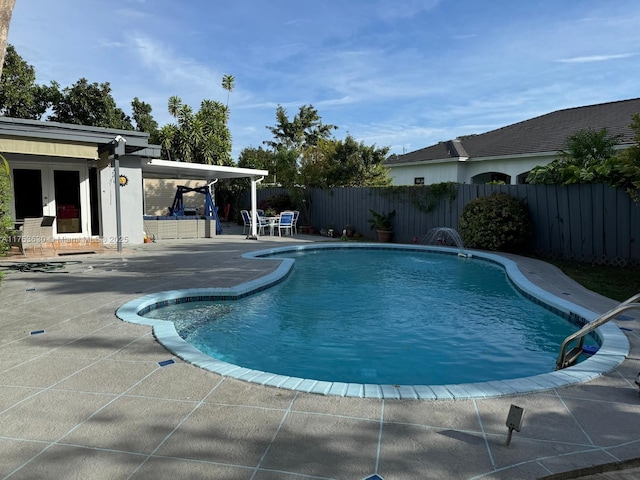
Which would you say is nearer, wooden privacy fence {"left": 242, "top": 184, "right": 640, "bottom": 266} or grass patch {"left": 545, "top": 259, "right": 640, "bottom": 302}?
grass patch {"left": 545, "top": 259, "right": 640, "bottom": 302}

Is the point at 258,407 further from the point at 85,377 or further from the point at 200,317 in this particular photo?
the point at 200,317

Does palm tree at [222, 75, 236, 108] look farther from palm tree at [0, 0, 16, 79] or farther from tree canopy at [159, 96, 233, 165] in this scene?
palm tree at [0, 0, 16, 79]

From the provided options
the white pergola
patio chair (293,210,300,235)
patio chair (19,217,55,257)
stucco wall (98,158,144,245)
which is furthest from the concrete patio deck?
patio chair (293,210,300,235)

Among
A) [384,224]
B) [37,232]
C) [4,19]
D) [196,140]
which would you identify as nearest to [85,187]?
[37,232]

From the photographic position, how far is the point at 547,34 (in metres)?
11.6

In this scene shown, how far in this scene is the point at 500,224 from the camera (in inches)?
454

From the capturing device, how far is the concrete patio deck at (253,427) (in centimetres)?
226

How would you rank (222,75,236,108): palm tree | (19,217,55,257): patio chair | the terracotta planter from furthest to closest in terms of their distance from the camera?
(222,75,236,108): palm tree → the terracotta planter → (19,217,55,257): patio chair

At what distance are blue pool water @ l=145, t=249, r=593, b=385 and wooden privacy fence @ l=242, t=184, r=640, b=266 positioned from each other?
10.1ft

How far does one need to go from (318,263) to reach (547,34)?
900 centimetres

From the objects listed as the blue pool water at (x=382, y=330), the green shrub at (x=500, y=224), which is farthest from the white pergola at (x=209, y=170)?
the green shrub at (x=500, y=224)

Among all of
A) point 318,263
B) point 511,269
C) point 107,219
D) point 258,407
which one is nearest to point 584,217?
point 511,269

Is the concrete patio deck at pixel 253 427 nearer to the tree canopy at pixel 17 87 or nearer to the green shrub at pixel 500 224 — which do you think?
the green shrub at pixel 500 224

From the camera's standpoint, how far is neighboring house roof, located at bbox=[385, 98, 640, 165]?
16.4 metres
